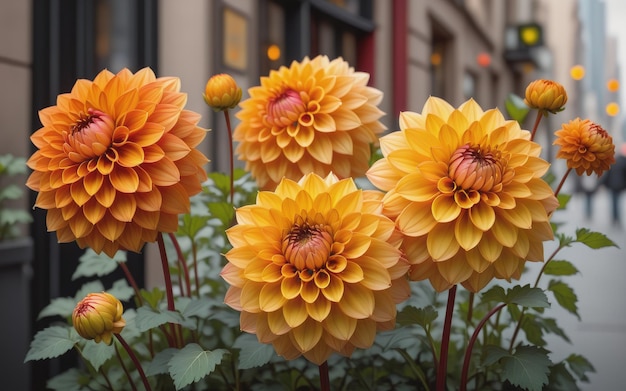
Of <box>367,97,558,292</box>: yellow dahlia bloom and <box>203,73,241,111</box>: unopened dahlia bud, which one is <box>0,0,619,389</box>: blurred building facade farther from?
<box>367,97,558,292</box>: yellow dahlia bloom

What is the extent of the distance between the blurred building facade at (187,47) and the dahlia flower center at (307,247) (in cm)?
186

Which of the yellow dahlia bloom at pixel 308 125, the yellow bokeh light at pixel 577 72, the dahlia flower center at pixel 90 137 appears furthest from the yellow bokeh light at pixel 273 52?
the yellow bokeh light at pixel 577 72

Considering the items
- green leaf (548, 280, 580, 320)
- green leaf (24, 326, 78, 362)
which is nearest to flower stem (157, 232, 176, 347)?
green leaf (24, 326, 78, 362)

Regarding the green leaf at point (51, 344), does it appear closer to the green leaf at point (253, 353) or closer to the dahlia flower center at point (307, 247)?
the green leaf at point (253, 353)

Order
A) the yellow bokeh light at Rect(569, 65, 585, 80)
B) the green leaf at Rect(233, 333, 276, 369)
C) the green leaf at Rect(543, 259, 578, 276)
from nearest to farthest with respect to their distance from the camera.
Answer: the green leaf at Rect(233, 333, 276, 369) < the green leaf at Rect(543, 259, 578, 276) < the yellow bokeh light at Rect(569, 65, 585, 80)

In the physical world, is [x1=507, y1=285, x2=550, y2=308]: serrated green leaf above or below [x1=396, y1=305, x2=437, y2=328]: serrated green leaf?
above

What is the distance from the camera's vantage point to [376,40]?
6492 mm

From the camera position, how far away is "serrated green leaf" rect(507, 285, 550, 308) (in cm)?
90

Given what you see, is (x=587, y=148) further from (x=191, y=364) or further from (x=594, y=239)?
(x=191, y=364)

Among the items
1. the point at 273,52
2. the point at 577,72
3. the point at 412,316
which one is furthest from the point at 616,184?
the point at 412,316

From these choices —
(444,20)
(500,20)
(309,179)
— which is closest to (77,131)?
(309,179)

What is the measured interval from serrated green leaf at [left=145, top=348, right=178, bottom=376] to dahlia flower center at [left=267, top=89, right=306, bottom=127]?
411mm

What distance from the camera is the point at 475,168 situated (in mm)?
788

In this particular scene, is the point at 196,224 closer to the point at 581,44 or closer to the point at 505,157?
the point at 505,157
